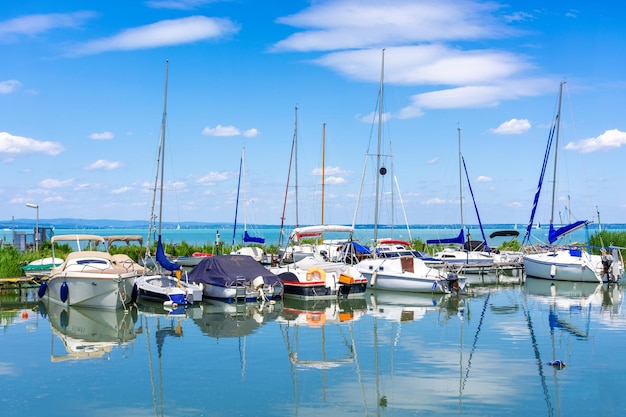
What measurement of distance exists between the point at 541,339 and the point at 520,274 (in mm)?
29419

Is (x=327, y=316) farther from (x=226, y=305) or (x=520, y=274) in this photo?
(x=520, y=274)

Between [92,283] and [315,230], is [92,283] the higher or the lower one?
the lower one

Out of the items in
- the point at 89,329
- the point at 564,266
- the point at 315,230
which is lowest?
the point at 89,329

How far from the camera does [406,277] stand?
3928 centimetres

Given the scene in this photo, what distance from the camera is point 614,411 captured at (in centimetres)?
1557

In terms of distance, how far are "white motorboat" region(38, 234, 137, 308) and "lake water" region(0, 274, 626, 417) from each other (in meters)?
0.79

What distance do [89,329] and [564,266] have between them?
3094 cm

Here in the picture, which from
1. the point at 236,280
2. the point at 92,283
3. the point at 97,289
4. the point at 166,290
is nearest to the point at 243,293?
the point at 236,280

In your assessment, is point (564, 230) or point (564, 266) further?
point (564, 230)

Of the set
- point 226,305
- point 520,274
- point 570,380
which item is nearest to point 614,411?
point 570,380

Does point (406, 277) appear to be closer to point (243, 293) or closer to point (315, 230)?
point (243, 293)

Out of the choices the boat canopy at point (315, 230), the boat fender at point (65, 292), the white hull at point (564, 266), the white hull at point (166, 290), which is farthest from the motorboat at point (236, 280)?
the white hull at point (564, 266)

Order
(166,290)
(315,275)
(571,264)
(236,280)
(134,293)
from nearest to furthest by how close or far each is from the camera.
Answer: (134,293)
(166,290)
(236,280)
(315,275)
(571,264)

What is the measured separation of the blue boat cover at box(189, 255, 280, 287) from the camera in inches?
1366
